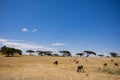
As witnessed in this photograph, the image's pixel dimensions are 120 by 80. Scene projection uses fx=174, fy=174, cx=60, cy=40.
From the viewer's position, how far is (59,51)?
13012 centimetres

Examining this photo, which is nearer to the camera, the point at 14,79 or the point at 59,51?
the point at 14,79

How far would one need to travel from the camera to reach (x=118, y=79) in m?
25.1

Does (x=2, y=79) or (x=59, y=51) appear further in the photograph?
(x=59, y=51)

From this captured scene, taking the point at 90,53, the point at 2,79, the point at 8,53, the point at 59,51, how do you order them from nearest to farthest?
the point at 2,79
the point at 8,53
the point at 90,53
the point at 59,51

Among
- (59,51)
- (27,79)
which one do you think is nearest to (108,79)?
(27,79)

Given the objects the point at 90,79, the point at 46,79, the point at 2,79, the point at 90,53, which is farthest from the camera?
the point at 90,53

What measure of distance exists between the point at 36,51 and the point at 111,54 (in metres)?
56.5

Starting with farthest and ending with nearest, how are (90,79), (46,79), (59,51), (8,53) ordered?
(59,51) < (8,53) < (90,79) < (46,79)

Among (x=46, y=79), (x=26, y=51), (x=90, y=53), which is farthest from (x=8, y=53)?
(x=46, y=79)

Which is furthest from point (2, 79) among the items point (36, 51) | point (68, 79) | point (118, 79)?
point (36, 51)

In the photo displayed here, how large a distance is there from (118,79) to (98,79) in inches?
127

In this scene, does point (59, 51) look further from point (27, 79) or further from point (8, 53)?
point (27, 79)

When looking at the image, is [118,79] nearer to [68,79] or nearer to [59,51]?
[68,79]

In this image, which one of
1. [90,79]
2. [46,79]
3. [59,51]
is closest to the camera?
[46,79]
